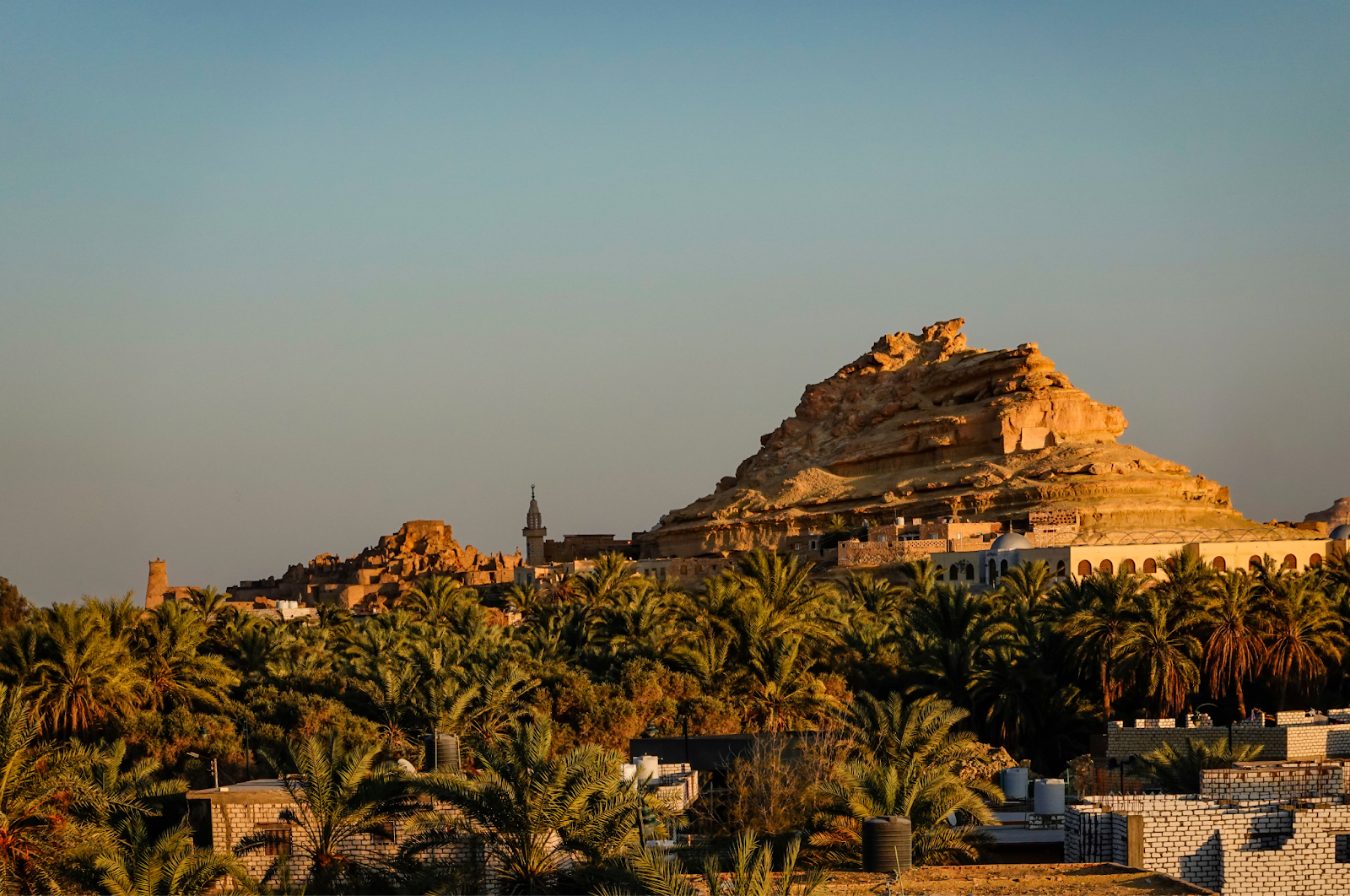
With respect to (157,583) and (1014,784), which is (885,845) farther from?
(157,583)

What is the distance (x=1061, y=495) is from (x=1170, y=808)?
51.7m

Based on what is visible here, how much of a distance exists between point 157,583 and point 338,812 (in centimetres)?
6773

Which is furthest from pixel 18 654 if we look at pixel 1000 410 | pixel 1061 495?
pixel 1000 410

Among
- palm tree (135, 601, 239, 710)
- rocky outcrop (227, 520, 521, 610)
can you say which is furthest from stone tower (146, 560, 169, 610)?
palm tree (135, 601, 239, 710)

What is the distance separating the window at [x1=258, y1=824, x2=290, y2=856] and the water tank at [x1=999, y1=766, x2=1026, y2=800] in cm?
1103

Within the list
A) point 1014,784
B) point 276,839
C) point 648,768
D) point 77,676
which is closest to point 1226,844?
point 1014,784

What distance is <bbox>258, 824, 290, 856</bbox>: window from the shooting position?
17578 millimetres

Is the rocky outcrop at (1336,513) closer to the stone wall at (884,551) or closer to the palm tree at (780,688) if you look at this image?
the stone wall at (884,551)

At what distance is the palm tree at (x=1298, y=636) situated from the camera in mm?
32656

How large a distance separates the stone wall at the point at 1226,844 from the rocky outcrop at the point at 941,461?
4724 centimetres

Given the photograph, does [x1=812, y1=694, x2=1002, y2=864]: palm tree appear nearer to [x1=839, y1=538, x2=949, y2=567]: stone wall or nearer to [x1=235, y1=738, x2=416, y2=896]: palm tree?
[x1=235, y1=738, x2=416, y2=896]: palm tree

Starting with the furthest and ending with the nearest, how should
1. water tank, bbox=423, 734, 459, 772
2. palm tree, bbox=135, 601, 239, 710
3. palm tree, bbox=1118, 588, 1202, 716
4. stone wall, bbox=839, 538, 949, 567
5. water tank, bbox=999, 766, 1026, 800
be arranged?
stone wall, bbox=839, 538, 949, 567
palm tree, bbox=135, 601, 239, 710
palm tree, bbox=1118, 588, 1202, 716
water tank, bbox=999, 766, 1026, 800
water tank, bbox=423, 734, 459, 772

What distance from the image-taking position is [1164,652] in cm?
3203

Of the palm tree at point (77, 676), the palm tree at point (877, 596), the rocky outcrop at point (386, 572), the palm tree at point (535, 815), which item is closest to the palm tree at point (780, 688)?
the palm tree at point (77, 676)
